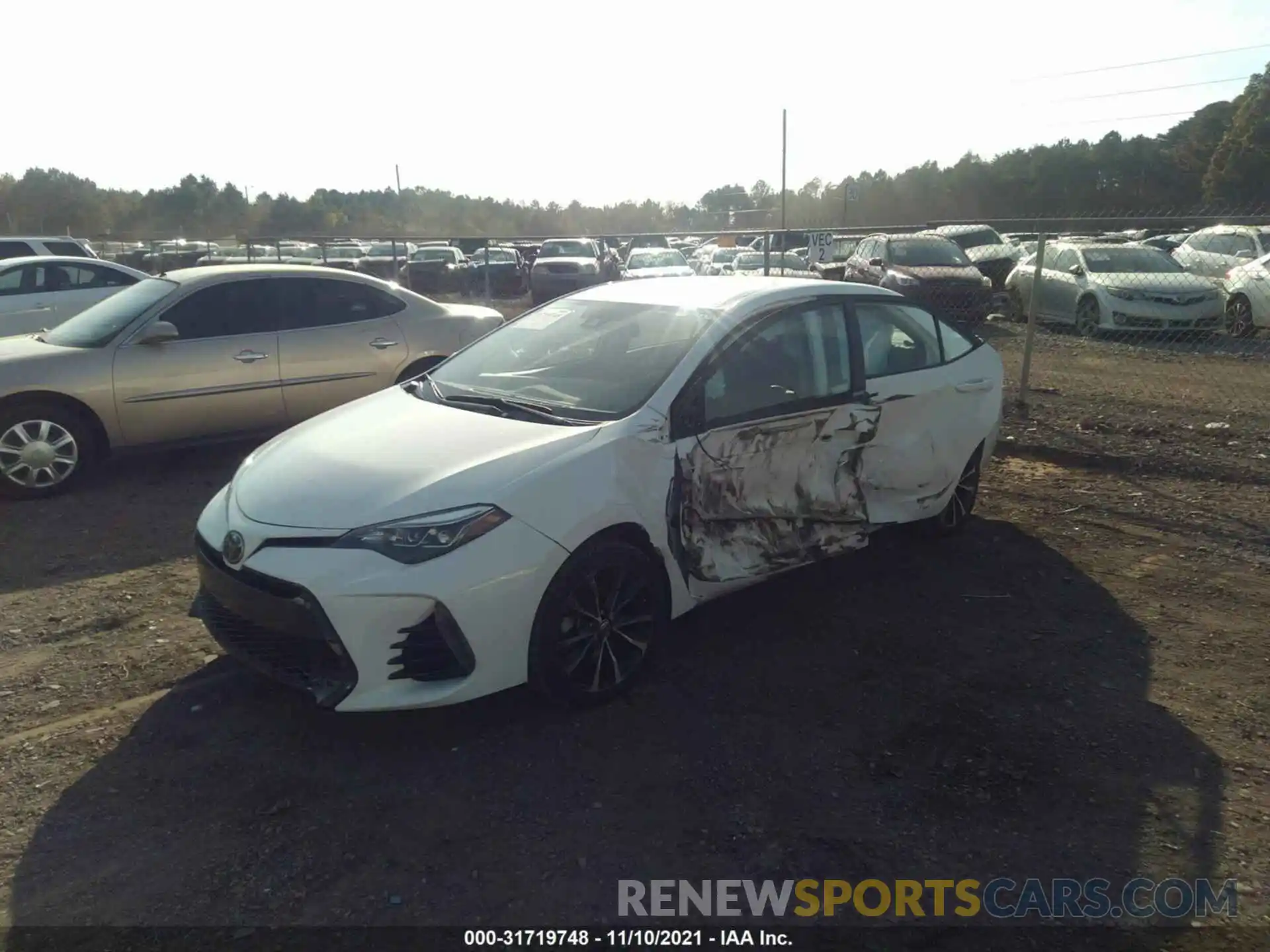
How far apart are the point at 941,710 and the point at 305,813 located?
8.07 feet

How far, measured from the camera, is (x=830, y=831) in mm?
3227

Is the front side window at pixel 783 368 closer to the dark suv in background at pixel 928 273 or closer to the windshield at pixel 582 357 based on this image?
the windshield at pixel 582 357

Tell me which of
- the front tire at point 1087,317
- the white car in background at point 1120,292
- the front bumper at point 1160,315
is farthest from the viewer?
the front tire at point 1087,317

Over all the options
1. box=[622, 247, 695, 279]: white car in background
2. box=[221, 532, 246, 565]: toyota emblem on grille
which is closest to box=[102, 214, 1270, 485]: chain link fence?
box=[622, 247, 695, 279]: white car in background

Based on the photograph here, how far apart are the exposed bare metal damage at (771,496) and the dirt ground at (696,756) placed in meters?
0.43

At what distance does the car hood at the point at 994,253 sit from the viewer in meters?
20.7

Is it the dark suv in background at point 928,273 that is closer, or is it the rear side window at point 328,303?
the rear side window at point 328,303

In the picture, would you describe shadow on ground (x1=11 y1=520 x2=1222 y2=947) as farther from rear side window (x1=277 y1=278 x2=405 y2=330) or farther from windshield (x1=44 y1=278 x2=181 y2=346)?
rear side window (x1=277 y1=278 x2=405 y2=330)

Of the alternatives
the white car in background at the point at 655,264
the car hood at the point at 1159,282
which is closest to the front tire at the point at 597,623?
the car hood at the point at 1159,282

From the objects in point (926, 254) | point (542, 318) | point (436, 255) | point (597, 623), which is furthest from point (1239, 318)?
point (436, 255)

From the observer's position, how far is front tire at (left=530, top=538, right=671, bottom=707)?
3.73 m

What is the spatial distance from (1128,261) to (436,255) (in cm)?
1925

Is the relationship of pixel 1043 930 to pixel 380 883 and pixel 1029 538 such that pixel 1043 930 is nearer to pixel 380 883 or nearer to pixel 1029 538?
pixel 380 883

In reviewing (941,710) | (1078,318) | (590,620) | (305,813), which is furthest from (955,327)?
(1078,318)
